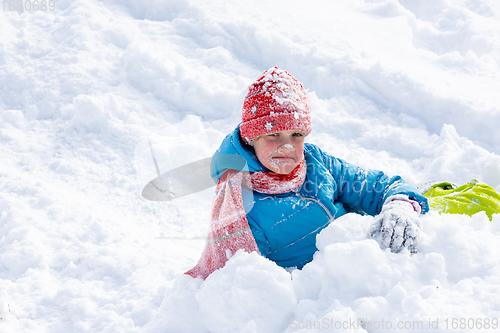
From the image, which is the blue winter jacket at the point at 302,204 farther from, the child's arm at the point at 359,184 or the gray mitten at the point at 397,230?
the gray mitten at the point at 397,230

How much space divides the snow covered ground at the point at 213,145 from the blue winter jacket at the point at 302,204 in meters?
0.28

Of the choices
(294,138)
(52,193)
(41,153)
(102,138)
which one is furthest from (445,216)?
(41,153)

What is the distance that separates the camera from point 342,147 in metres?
3.16

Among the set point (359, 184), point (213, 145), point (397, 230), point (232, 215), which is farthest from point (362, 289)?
point (213, 145)

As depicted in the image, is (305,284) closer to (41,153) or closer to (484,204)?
(484,204)

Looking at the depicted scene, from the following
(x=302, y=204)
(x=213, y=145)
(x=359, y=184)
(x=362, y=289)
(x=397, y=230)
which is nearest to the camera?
(x=362, y=289)

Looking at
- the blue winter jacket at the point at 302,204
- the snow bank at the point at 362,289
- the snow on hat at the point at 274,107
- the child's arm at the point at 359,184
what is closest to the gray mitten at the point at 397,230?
the snow bank at the point at 362,289

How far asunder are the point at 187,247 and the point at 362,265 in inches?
51.9

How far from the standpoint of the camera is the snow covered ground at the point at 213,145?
111 cm

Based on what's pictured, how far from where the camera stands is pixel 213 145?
3018mm

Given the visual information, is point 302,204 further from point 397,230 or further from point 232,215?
point 397,230

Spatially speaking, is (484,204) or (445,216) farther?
(484,204)

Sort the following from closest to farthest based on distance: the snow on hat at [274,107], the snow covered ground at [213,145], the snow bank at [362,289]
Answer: the snow bank at [362,289]
the snow covered ground at [213,145]
the snow on hat at [274,107]

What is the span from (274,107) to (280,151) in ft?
0.60
